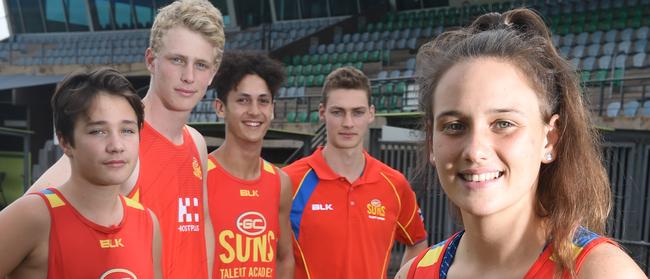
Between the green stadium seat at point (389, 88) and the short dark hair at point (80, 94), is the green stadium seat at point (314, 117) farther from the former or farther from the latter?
the short dark hair at point (80, 94)

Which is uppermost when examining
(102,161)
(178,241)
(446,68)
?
(446,68)

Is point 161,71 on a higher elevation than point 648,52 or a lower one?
lower

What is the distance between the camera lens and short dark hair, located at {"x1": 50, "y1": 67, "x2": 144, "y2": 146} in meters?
2.23

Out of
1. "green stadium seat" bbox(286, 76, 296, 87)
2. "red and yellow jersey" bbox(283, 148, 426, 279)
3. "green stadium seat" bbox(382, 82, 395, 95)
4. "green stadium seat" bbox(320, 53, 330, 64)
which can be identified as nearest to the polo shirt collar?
"red and yellow jersey" bbox(283, 148, 426, 279)

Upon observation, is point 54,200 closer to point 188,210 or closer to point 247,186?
point 188,210

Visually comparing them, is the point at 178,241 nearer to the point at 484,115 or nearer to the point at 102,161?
the point at 102,161

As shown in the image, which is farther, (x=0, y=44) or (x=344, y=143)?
(x=0, y=44)

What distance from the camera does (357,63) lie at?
17016 millimetres

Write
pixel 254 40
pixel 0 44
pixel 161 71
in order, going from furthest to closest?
pixel 0 44
pixel 254 40
pixel 161 71

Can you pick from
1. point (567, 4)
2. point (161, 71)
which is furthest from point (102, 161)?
point (567, 4)

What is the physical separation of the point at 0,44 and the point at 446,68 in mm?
31731

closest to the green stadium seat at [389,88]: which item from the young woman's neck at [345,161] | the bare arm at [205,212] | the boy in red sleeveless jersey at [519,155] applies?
the young woman's neck at [345,161]

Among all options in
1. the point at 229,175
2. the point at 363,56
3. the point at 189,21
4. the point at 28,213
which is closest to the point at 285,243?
the point at 229,175

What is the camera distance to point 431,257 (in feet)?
6.12
